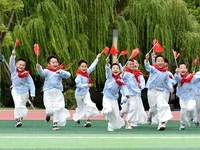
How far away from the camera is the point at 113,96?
623 inches

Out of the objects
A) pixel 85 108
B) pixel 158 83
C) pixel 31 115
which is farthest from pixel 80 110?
pixel 31 115

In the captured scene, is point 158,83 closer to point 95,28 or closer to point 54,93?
point 54,93

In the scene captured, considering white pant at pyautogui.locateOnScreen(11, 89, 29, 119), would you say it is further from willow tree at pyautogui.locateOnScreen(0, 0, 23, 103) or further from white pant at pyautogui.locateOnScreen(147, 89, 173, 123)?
willow tree at pyautogui.locateOnScreen(0, 0, 23, 103)

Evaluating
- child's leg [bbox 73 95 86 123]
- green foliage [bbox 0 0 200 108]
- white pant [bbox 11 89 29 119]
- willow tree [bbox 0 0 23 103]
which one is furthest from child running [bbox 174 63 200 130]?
green foliage [bbox 0 0 200 108]

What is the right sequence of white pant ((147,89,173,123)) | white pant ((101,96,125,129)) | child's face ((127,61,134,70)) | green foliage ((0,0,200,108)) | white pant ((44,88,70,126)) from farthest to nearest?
green foliage ((0,0,200,108)), child's face ((127,61,134,70)), white pant ((147,89,173,123)), white pant ((44,88,70,126)), white pant ((101,96,125,129))

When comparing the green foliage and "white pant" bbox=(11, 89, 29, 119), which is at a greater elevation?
the green foliage

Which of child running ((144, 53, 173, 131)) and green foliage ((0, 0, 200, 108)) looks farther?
green foliage ((0, 0, 200, 108))

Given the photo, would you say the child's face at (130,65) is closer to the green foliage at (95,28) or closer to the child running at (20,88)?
the child running at (20,88)

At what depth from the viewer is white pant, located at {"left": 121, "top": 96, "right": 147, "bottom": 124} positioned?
16750mm

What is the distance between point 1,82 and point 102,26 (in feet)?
15.3

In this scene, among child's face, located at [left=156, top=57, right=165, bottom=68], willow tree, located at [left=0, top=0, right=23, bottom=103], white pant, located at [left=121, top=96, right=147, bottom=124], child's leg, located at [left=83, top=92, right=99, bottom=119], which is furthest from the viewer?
willow tree, located at [left=0, top=0, right=23, bottom=103]

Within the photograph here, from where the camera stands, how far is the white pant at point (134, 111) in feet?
55.0

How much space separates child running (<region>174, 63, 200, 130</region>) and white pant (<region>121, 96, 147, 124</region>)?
1.16 meters

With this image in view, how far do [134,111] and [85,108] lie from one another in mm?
1846
